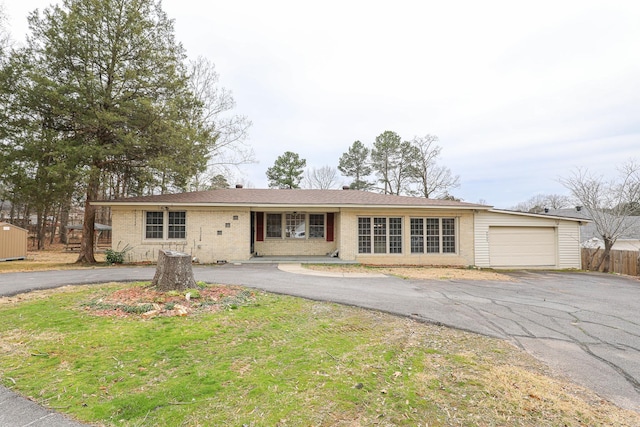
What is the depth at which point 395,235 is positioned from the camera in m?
14.4

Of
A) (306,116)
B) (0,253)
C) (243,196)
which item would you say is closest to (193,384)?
(243,196)

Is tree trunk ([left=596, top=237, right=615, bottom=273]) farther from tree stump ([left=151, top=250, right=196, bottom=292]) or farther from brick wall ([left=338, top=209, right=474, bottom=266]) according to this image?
tree stump ([left=151, top=250, right=196, bottom=292])

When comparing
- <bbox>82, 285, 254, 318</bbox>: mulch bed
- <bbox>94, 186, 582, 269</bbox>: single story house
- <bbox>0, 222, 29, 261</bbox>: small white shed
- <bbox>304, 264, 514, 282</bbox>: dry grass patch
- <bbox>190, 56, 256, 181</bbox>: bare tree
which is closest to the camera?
<bbox>82, 285, 254, 318</bbox>: mulch bed

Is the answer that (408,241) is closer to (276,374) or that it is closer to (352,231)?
(352,231)

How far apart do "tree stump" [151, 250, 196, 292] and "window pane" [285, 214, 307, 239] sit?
9101 mm

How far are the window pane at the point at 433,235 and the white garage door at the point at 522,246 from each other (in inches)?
99.2

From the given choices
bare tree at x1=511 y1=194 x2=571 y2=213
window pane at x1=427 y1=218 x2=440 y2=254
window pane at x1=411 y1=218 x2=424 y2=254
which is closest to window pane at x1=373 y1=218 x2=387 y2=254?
window pane at x1=411 y1=218 x2=424 y2=254

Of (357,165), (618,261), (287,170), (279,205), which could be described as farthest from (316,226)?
(357,165)

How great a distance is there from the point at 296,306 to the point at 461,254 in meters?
11.0

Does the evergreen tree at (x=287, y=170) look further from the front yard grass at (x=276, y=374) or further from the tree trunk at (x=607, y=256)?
the front yard grass at (x=276, y=374)

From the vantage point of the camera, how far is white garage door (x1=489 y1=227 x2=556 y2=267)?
14.4 metres

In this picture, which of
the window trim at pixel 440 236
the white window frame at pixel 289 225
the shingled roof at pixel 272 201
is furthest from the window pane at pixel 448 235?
the white window frame at pixel 289 225

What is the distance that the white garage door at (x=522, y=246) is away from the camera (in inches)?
567

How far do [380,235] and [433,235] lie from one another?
2.62 metres
